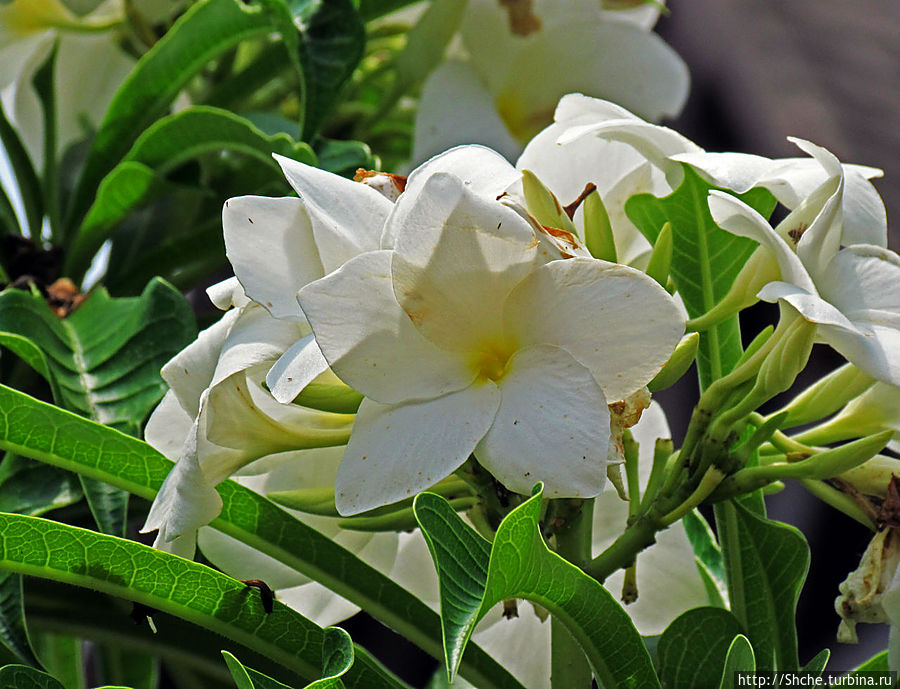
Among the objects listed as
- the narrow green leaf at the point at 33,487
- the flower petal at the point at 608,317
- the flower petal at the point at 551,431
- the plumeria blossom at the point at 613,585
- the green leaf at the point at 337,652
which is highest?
the flower petal at the point at 608,317

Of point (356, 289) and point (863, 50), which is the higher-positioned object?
point (356, 289)

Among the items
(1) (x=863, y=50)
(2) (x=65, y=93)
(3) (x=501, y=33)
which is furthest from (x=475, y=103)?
(1) (x=863, y=50)

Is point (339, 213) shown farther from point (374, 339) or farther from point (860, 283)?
point (860, 283)

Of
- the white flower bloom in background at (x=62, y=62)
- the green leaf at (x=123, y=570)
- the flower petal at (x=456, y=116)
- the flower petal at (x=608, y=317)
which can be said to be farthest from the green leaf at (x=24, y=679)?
the white flower bloom in background at (x=62, y=62)

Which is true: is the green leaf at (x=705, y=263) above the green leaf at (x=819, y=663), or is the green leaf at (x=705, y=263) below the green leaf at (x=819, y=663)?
above

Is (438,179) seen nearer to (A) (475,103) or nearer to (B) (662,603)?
(B) (662,603)

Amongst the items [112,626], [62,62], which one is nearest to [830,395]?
[112,626]

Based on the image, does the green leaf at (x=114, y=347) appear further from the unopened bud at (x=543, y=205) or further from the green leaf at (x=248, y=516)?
the unopened bud at (x=543, y=205)
